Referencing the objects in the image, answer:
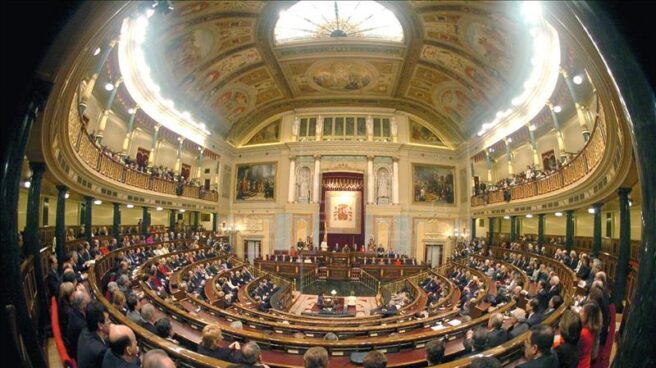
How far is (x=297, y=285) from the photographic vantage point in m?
18.3

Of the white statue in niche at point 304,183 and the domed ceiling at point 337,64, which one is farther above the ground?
the domed ceiling at point 337,64

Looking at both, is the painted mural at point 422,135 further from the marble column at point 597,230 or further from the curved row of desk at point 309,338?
the curved row of desk at point 309,338

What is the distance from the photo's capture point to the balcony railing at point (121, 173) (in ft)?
34.7

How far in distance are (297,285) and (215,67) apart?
13249 mm

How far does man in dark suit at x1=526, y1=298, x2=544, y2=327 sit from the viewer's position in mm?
4762

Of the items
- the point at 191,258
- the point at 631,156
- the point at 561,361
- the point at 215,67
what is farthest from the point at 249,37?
the point at 561,361

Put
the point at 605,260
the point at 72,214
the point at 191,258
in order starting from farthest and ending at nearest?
the point at 72,214, the point at 191,258, the point at 605,260

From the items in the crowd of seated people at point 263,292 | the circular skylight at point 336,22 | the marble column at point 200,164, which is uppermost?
the circular skylight at point 336,22

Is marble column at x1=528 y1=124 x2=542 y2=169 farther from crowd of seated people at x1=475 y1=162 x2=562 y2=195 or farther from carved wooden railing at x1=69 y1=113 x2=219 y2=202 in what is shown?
carved wooden railing at x1=69 y1=113 x2=219 y2=202

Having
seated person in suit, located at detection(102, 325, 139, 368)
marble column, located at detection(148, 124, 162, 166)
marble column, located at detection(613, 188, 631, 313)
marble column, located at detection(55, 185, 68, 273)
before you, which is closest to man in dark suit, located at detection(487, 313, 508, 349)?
marble column, located at detection(613, 188, 631, 313)

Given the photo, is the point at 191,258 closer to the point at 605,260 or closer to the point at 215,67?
the point at 215,67

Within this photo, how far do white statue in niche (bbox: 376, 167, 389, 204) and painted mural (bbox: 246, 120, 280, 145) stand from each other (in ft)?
27.9

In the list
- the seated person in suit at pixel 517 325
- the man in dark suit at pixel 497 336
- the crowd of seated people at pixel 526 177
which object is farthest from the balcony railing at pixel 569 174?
the man in dark suit at pixel 497 336

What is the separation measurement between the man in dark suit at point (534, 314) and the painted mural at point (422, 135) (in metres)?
21.9
